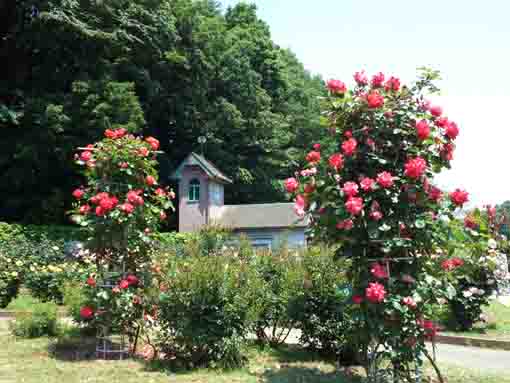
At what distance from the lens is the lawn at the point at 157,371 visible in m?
6.18

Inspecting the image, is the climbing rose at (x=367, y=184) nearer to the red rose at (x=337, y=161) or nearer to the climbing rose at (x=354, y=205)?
the climbing rose at (x=354, y=205)

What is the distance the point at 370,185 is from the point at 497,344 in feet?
21.2

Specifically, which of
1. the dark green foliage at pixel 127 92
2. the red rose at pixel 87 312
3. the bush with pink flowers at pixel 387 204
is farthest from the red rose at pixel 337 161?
the dark green foliage at pixel 127 92

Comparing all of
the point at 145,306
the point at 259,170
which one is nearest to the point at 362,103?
the point at 145,306

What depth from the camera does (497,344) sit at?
9859mm

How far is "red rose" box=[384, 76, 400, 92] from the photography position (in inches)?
233

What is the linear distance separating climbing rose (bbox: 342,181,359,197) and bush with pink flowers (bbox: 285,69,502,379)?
0.01 m

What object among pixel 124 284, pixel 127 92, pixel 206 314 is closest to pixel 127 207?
pixel 124 284

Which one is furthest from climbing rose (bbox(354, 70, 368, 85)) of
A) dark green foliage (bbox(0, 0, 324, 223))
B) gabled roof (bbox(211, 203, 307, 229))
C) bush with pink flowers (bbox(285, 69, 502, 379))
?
gabled roof (bbox(211, 203, 307, 229))

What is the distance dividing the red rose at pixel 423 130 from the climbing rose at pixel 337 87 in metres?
0.99

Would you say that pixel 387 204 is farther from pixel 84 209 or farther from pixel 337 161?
pixel 84 209

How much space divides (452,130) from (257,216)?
2585 cm

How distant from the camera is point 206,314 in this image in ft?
21.7

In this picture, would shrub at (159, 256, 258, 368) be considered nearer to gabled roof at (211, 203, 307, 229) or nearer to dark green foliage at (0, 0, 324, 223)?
dark green foliage at (0, 0, 324, 223)
